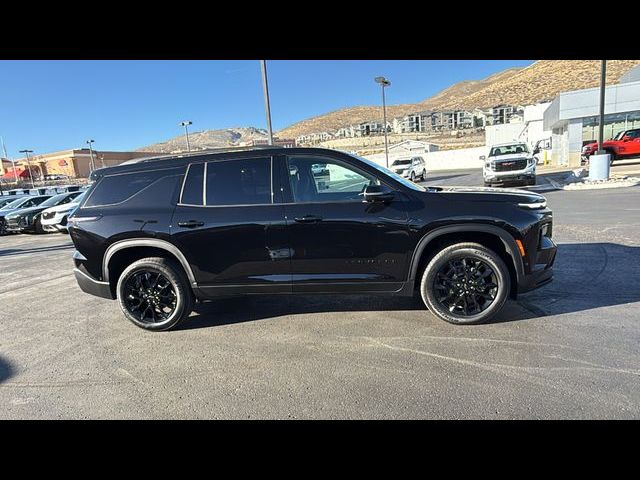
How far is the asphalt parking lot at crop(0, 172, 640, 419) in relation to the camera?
A: 2729 millimetres

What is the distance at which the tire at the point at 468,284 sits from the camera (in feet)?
12.3

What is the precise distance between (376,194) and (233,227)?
151 cm

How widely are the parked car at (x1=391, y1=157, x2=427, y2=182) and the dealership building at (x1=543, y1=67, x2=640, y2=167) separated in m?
9.14

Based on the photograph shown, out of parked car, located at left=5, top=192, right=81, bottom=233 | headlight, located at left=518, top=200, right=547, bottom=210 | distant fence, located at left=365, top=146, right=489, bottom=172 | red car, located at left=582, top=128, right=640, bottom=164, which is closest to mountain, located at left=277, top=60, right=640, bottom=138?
red car, located at left=582, top=128, right=640, bottom=164

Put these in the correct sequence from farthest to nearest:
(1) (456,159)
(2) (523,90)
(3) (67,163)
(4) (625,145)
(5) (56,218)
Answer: (3) (67,163) → (2) (523,90) → (1) (456,159) → (4) (625,145) → (5) (56,218)

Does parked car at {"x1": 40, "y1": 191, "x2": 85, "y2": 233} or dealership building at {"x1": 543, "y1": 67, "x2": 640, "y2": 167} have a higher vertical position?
dealership building at {"x1": 543, "y1": 67, "x2": 640, "y2": 167}

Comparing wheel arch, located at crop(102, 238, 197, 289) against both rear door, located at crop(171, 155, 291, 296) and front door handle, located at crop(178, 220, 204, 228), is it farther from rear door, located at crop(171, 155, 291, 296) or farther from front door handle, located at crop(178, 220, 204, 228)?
front door handle, located at crop(178, 220, 204, 228)

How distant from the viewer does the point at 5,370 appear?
3.61 meters

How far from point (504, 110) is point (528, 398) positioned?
265 ft

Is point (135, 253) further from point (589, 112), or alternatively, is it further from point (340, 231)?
point (589, 112)

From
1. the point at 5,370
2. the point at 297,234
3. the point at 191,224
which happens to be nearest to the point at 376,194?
the point at 297,234

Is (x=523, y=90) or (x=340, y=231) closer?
(x=340, y=231)
